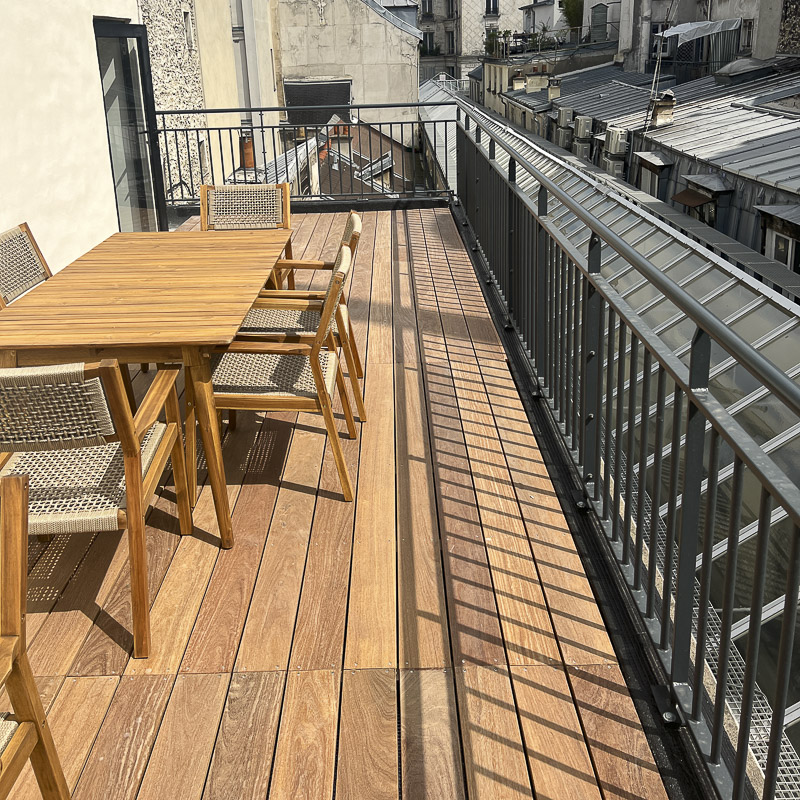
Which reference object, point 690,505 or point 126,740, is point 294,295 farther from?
point 690,505

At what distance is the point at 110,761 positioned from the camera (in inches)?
74.4

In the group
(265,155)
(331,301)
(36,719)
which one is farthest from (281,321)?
(265,155)

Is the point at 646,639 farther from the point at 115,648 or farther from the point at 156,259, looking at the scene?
the point at 156,259

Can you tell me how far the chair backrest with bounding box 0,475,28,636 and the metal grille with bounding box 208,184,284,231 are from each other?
148 inches

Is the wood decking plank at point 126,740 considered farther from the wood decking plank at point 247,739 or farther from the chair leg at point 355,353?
the chair leg at point 355,353

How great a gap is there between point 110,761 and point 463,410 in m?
2.27

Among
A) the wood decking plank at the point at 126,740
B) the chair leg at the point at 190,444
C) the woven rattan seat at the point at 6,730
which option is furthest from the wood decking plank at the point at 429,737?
the chair leg at the point at 190,444

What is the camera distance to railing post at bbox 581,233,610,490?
8.80ft

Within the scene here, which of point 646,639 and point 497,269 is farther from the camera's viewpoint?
point 497,269

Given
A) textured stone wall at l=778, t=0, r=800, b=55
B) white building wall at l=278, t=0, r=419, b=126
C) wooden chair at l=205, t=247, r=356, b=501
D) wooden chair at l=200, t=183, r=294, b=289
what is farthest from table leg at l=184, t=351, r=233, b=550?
white building wall at l=278, t=0, r=419, b=126

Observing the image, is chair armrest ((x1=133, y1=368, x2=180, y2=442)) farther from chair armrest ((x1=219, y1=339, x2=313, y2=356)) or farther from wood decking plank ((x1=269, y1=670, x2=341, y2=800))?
wood decking plank ((x1=269, y1=670, x2=341, y2=800))

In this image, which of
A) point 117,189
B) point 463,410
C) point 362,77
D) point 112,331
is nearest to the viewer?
point 112,331

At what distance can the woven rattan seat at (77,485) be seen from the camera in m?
2.19

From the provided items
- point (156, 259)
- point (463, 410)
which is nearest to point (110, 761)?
point (463, 410)
